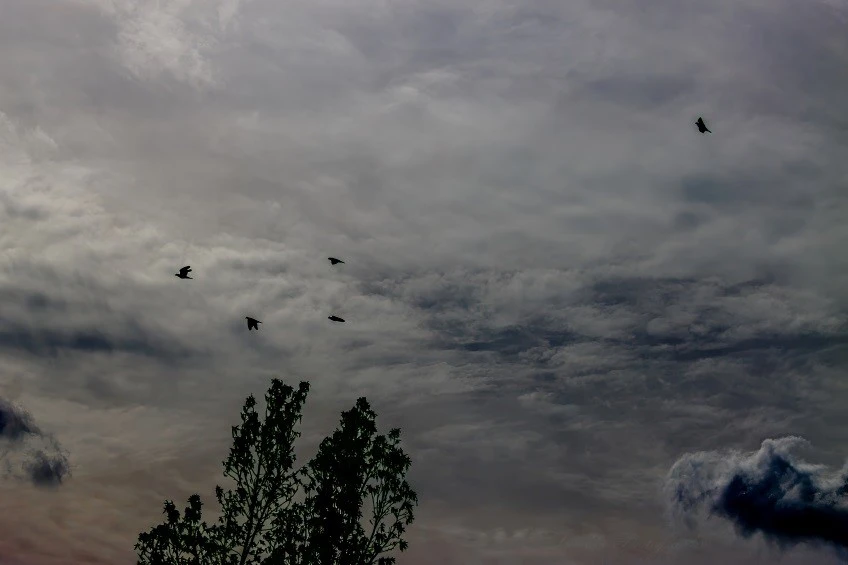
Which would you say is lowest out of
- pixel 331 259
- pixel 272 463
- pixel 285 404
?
pixel 272 463

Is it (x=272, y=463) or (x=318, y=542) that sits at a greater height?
(x=272, y=463)

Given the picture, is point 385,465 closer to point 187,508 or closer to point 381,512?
point 381,512

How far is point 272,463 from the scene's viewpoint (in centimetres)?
4247

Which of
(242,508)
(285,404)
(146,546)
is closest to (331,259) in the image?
(285,404)

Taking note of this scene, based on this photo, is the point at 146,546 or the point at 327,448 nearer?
the point at 146,546

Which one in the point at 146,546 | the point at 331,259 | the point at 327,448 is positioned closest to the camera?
the point at 331,259

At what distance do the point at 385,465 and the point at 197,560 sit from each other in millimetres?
10758

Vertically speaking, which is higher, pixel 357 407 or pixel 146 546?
pixel 357 407

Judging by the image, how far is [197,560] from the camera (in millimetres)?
40156

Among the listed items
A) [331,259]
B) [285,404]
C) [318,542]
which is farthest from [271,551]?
[331,259]

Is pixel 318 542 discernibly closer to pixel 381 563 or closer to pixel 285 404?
pixel 381 563

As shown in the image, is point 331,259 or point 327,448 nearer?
point 331,259

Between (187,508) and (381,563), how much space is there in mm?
10469

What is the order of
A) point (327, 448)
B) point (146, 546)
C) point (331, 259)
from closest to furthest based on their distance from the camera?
point (331, 259)
point (146, 546)
point (327, 448)
